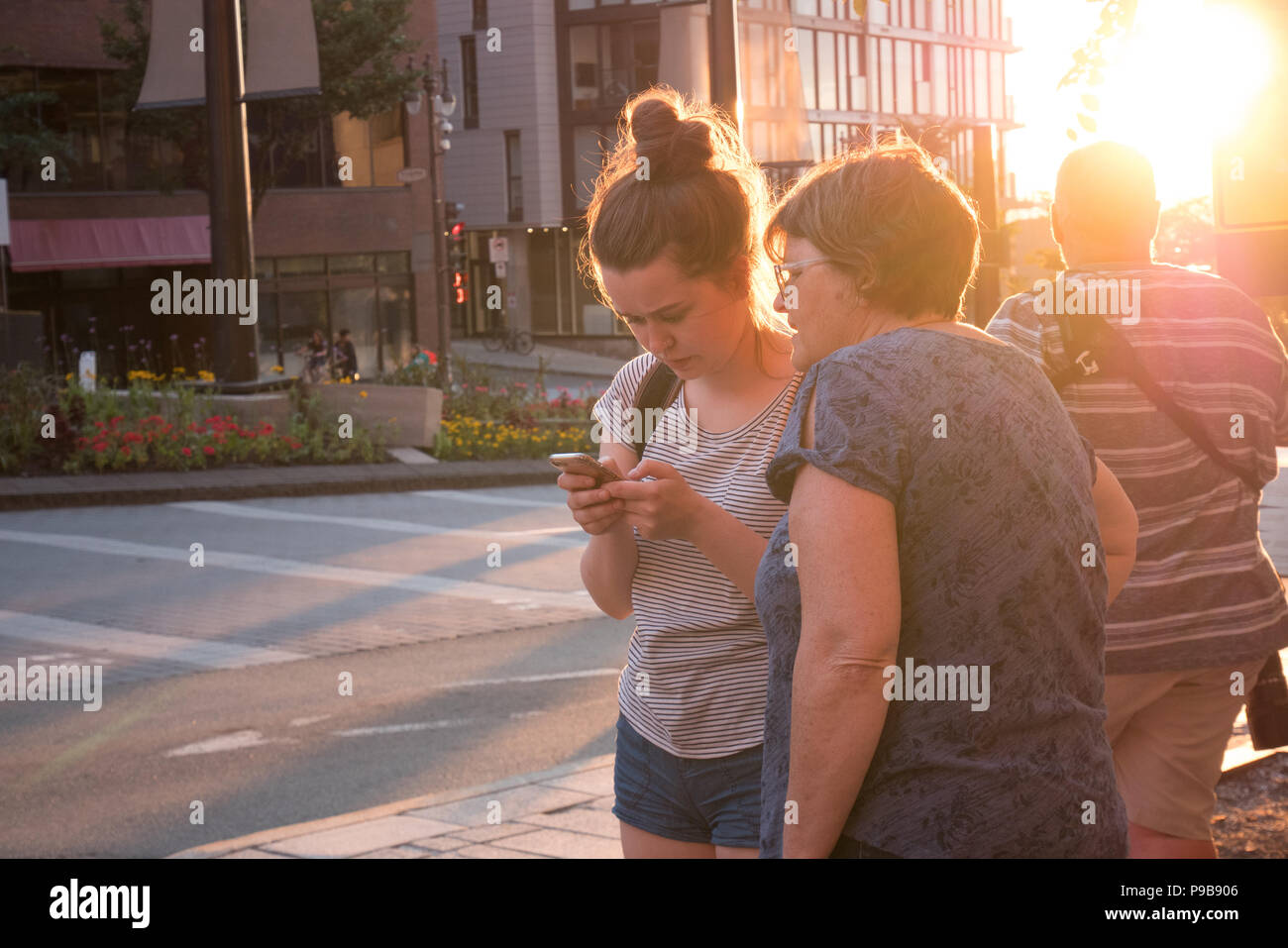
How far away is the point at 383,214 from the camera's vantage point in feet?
142

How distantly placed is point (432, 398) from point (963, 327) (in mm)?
18944

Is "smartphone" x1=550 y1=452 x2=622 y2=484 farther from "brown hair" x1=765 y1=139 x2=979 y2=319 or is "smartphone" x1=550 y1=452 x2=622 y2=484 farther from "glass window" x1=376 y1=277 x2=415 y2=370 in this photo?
"glass window" x1=376 y1=277 x2=415 y2=370

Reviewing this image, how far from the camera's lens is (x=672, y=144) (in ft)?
9.16

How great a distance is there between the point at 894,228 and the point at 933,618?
56cm

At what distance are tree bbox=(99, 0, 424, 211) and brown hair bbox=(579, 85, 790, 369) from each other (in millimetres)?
34742

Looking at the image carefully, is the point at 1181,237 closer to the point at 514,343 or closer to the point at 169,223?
the point at 514,343

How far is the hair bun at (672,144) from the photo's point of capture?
110 inches

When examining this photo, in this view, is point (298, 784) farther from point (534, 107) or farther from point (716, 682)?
point (534, 107)

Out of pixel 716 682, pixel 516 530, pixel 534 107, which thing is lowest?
pixel 516 530

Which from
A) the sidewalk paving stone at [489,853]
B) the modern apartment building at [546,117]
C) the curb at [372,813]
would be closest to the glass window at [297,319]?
the modern apartment building at [546,117]

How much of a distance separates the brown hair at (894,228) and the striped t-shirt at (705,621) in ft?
1.67

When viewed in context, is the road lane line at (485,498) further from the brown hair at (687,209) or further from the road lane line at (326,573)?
the brown hair at (687,209)

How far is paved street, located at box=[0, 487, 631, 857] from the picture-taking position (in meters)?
6.75
